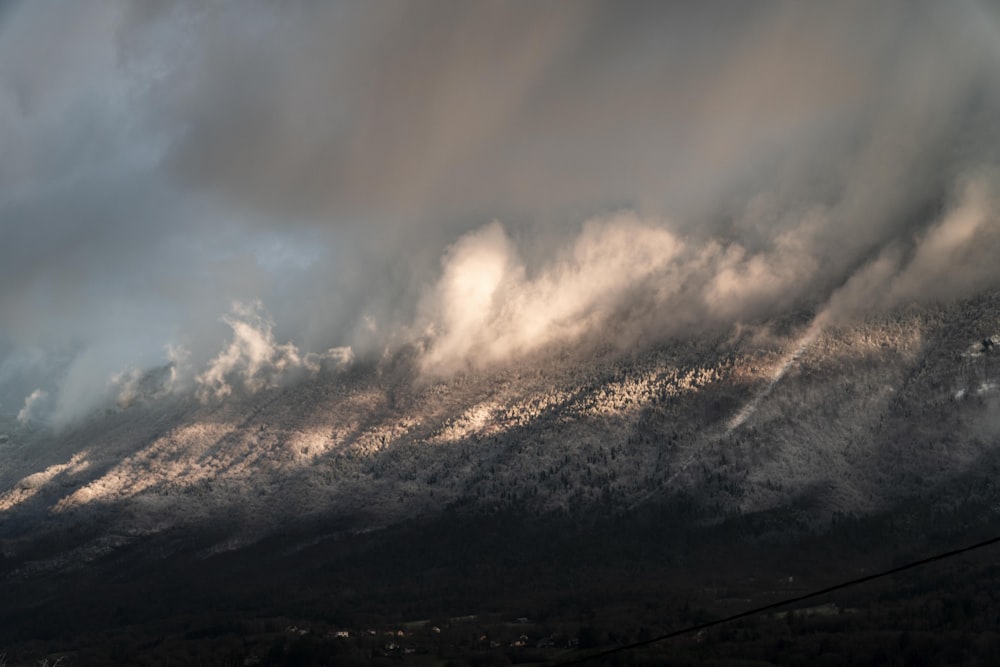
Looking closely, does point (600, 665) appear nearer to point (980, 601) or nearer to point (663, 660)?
point (663, 660)

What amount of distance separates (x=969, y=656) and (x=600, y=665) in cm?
6855

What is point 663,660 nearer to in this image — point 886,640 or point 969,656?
point 886,640

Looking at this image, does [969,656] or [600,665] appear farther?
[600,665]

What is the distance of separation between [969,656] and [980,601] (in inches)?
1236

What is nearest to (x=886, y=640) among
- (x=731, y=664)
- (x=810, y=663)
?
(x=810, y=663)

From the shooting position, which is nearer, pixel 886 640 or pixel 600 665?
pixel 886 640

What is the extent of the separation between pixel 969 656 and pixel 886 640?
15.8 meters

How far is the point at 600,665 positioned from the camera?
199750 millimetres

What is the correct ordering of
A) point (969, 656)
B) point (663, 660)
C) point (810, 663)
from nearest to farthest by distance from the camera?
1. point (969, 656)
2. point (810, 663)
3. point (663, 660)

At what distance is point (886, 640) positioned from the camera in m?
182

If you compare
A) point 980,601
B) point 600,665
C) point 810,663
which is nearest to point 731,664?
point 810,663

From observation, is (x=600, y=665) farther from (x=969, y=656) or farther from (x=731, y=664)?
(x=969, y=656)

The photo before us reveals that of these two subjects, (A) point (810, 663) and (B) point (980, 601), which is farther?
(B) point (980, 601)

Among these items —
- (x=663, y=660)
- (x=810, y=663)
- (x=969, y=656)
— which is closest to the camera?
(x=969, y=656)
